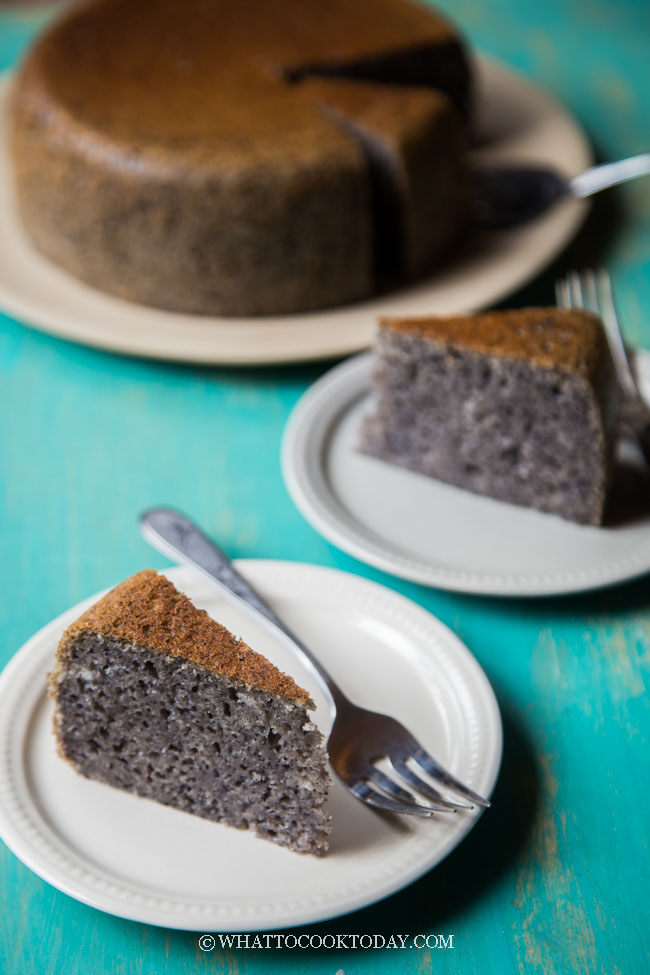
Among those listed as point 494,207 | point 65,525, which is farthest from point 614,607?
point 494,207

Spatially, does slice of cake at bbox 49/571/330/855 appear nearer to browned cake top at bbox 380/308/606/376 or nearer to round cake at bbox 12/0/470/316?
browned cake top at bbox 380/308/606/376

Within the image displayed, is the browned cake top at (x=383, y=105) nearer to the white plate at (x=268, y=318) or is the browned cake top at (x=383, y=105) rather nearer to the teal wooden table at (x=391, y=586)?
the white plate at (x=268, y=318)

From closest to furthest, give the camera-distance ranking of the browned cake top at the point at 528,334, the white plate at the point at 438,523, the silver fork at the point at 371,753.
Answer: the silver fork at the point at 371,753, the white plate at the point at 438,523, the browned cake top at the point at 528,334

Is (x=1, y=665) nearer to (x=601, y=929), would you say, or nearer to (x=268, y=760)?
(x=268, y=760)

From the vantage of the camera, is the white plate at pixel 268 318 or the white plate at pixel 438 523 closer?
the white plate at pixel 438 523

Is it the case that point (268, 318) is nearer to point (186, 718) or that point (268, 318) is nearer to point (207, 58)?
point (207, 58)

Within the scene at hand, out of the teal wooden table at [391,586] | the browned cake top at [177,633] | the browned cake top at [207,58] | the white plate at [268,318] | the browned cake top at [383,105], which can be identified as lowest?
the teal wooden table at [391,586]

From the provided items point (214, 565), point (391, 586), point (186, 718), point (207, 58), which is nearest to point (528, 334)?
point (391, 586)

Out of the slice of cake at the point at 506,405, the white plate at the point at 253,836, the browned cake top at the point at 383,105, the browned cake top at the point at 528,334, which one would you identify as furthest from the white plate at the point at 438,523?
the browned cake top at the point at 383,105
